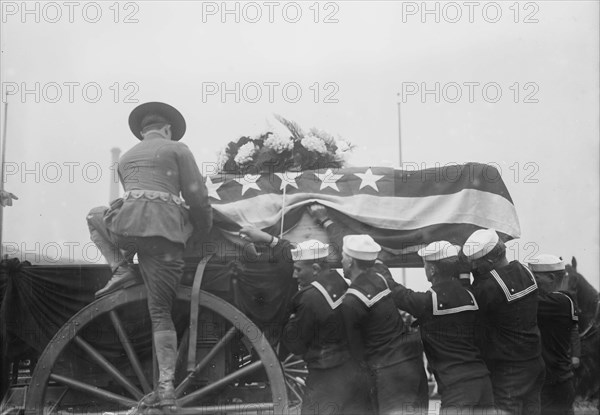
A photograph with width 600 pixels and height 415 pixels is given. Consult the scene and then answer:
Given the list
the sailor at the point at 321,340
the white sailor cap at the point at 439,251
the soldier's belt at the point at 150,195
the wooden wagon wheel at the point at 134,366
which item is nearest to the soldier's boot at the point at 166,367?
the wooden wagon wheel at the point at 134,366

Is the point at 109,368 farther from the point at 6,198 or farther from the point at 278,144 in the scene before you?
the point at 278,144

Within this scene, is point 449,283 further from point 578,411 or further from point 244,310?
point 578,411

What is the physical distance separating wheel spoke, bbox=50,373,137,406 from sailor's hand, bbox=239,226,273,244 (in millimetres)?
1343

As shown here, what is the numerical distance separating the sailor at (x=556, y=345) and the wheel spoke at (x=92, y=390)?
3.23 metres

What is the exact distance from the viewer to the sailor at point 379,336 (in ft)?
15.3

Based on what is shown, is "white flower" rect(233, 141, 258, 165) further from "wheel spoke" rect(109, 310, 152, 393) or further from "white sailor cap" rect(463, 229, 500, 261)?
"white sailor cap" rect(463, 229, 500, 261)

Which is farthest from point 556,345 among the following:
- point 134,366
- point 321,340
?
point 134,366

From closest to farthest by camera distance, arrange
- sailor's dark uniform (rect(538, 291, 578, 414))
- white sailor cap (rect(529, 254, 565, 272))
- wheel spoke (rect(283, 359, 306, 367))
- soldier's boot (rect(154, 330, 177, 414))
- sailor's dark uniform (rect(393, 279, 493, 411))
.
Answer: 1. soldier's boot (rect(154, 330, 177, 414))
2. sailor's dark uniform (rect(393, 279, 493, 411))
3. sailor's dark uniform (rect(538, 291, 578, 414))
4. white sailor cap (rect(529, 254, 565, 272))
5. wheel spoke (rect(283, 359, 306, 367))

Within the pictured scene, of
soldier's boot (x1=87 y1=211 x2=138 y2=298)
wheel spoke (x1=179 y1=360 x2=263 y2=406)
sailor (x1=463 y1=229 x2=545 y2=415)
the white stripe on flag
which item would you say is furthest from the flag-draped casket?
wheel spoke (x1=179 y1=360 x2=263 y2=406)

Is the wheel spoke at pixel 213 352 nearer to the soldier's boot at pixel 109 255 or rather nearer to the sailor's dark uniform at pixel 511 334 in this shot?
the soldier's boot at pixel 109 255

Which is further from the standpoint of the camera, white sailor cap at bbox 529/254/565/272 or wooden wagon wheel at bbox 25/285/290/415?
white sailor cap at bbox 529/254/565/272

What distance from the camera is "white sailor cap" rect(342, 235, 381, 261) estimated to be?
479 cm

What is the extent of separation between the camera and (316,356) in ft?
15.6

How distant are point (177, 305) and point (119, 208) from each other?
0.79 metres
